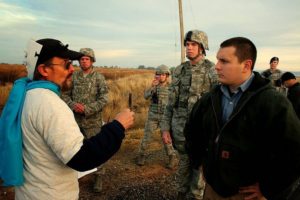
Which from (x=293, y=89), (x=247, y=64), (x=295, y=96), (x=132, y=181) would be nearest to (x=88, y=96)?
(x=132, y=181)

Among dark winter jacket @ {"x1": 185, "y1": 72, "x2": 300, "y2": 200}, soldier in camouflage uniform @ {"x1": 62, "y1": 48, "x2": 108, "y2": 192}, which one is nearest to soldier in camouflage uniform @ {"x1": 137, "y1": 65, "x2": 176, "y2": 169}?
soldier in camouflage uniform @ {"x1": 62, "y1": 48, "x2": 108, "y2": 192}

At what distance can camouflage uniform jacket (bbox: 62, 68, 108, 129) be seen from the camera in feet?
18.6

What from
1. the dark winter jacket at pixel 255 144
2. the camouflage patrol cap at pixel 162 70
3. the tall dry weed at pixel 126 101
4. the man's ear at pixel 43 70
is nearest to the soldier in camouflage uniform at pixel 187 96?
the dark winter jacket at pixel 255 144

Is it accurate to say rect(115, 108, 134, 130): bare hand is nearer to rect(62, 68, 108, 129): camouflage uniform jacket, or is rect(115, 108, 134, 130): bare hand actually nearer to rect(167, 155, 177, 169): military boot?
rect(62, 68, 108, 129): camouflage uniform jacket

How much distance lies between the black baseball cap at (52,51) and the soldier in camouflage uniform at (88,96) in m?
3.31

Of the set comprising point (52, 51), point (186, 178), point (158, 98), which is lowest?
point (186, 178)

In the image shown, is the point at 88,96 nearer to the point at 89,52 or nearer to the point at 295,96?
the point at 89,52

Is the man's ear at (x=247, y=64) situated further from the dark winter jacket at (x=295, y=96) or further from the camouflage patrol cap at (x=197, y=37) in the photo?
the dark winter jacket at (x=295, y=96)

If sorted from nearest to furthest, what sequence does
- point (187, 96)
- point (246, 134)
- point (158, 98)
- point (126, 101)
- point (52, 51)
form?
point (52, 51) < point (246, 134) < point (187, 96) < point (158, 98) < point (126, 101)

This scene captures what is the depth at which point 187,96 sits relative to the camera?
14.7 feet

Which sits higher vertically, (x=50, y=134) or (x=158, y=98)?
(x=50, y=134)

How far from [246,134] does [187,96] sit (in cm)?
203

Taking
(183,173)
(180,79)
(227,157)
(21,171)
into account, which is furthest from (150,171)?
(21,171)

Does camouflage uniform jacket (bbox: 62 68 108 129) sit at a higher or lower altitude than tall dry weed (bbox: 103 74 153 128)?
higher
